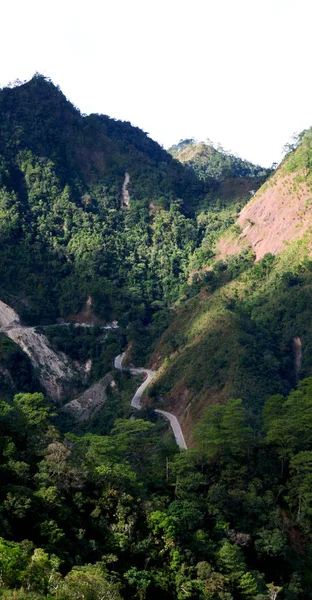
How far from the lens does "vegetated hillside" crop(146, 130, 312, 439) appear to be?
59.7 metres

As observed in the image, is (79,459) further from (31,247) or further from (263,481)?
(31,247)

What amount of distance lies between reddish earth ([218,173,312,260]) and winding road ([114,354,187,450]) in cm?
1880

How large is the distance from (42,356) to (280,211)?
99.1 ft

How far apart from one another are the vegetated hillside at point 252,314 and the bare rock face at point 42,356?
9.60 metres

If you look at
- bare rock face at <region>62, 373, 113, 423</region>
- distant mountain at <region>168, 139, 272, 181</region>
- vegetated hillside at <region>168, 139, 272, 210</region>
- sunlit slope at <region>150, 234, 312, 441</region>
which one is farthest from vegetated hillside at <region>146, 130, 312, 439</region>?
distant mountain at <region>168, 139, 272, 181</region>

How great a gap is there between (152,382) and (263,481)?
91.8 ft

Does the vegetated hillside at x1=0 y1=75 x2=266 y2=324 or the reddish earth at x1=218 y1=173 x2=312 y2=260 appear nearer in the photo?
the reddish earth at x1=218 y1=173 x2=312 y2=260

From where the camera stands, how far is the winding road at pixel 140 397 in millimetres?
55037

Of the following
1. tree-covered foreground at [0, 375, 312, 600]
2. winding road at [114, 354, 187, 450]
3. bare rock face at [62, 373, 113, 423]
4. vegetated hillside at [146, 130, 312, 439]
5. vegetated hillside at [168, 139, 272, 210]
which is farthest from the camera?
vegetated hillside at [168, 139, 272, 210]

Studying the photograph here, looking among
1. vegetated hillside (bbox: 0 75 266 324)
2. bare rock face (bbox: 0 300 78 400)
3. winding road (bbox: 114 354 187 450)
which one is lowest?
winding road (bbox: 114 354 187 450)

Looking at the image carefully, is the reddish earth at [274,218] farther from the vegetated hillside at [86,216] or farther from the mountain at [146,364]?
the vegetated hillside at [86,216]

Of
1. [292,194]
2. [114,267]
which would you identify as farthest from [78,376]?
[292,194]

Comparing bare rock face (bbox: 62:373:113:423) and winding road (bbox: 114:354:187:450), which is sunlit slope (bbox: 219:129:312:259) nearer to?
winding road (bbox: 114:354:187:450)

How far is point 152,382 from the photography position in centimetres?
6681
